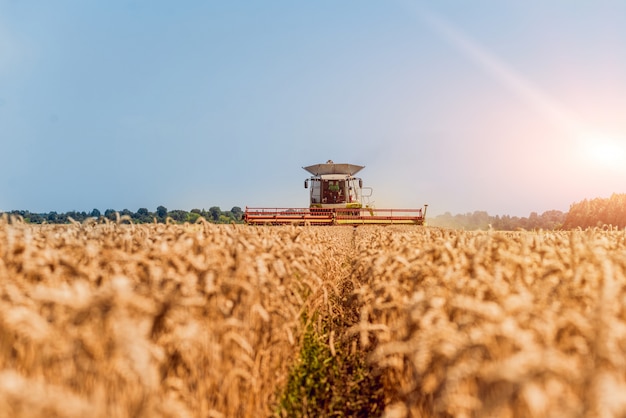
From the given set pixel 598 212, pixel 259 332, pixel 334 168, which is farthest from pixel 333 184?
pixel 259 332

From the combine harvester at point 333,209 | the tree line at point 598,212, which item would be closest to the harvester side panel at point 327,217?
the combine harvester at point 333,209

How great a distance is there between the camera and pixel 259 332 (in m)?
4.74

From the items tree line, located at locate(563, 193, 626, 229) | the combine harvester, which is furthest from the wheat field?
tree line, located at locate(563, 193, 626, 229)

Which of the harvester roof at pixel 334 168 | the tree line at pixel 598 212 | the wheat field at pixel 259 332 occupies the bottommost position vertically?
the wheat field at pixel 259 332

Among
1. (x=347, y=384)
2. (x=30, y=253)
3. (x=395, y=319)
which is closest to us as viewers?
(x=30, y=253)

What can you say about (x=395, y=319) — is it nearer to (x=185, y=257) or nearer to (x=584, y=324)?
(x=185, y=257)

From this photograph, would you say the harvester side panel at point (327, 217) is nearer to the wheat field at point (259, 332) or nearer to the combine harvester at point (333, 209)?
the combine harvester at point (333, 209)

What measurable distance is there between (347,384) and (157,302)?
156 inches

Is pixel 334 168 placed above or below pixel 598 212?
above

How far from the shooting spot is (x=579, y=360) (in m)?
2.77

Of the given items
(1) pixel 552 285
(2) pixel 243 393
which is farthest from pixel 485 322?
(2) pixel 243 393

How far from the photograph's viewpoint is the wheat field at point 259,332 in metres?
2.21

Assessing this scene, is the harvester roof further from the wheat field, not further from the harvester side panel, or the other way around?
the wheat field

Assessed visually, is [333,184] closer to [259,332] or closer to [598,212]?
[598,212]
